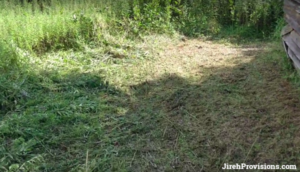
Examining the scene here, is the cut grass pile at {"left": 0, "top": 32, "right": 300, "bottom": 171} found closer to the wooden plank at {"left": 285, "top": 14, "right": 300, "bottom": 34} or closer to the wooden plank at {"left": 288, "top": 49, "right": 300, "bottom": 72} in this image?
the wooden plank at {"left": 288, "top": 49, "right": 300, "bottom": 72}

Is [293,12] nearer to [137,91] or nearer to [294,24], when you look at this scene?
[294,24]

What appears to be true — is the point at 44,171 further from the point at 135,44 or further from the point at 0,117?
the point at 135,44

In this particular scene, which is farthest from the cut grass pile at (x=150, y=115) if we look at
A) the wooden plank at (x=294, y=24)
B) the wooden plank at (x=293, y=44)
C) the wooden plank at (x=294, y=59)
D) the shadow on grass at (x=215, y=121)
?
the wooden plank at (x=294, y=24)

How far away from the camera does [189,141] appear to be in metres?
→ 2.48

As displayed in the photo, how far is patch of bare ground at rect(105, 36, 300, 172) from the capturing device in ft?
7.39

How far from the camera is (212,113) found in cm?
284

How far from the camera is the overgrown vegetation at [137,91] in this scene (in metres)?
2.32

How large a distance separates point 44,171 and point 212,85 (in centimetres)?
202

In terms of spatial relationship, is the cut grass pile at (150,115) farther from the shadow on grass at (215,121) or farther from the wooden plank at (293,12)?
the wooden plank at (293,12)

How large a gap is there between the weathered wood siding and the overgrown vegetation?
0.26 m

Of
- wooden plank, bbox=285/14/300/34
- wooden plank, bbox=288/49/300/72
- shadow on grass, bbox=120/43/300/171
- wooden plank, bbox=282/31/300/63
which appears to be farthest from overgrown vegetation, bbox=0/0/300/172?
wooden plank, bbox=285/14/300/34

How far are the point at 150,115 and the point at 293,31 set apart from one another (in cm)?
171

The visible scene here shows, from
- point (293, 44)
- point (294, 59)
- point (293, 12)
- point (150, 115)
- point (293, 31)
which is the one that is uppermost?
point (293, 12)

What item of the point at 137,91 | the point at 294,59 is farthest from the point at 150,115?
the point at 294,59
